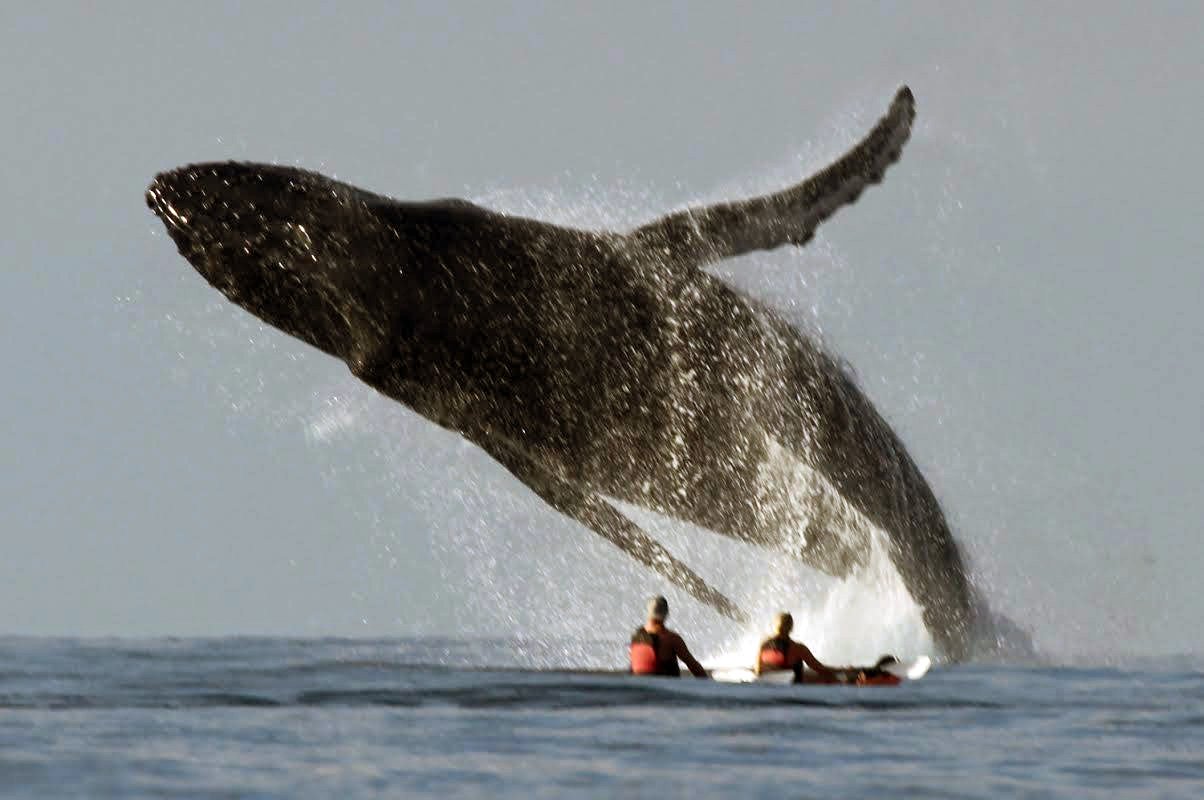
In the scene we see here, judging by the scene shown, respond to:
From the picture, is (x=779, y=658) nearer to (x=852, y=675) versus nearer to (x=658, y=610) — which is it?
(x=852, y=675)

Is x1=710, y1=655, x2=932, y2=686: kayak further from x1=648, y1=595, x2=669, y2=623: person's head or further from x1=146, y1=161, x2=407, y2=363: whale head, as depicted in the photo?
x1=146, y1=161, x2=407, y2=363: whale head

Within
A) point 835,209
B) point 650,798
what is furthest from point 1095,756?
point 835,209

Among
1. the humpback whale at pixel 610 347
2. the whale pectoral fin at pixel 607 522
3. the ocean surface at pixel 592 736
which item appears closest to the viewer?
the ocean surface at pixel 592 736

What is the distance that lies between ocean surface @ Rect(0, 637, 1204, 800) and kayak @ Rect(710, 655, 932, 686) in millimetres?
202

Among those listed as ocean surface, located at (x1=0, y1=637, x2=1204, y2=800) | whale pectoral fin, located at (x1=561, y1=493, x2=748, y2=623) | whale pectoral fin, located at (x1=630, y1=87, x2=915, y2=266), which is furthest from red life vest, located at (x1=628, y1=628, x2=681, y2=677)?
whale pectoral fin, located at (x1=630, y1=87, x2=915, y2=266)

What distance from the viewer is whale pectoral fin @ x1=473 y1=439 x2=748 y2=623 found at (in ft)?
73.5

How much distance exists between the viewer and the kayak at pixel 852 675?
22.7 metres

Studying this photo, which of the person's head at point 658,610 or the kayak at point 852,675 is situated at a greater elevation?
the person's head at point 658,610

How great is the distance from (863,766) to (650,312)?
6.71m

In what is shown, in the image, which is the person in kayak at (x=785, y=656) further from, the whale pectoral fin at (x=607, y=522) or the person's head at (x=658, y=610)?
the whale pectoral fin at (x=607, y=522)

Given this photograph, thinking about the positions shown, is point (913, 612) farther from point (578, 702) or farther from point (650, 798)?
point (650, 798)

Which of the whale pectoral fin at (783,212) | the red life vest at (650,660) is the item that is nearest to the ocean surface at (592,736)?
the red life vest at (650,660)

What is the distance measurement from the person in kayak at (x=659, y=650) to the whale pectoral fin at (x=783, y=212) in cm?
400

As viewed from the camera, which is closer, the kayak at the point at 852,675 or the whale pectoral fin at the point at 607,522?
the whale pectoral fin at the point at 607,522
